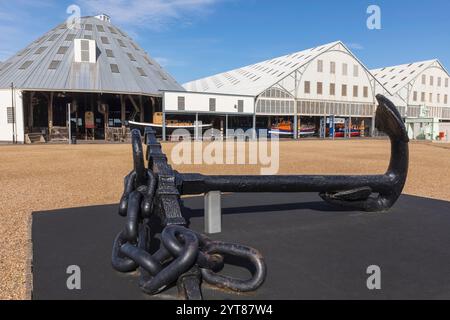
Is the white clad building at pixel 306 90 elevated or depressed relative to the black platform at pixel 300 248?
elevated

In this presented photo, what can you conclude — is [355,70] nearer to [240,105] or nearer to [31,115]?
[240,105]

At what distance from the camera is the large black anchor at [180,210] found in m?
1.92

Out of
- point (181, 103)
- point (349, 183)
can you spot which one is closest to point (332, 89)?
point (181, 103)

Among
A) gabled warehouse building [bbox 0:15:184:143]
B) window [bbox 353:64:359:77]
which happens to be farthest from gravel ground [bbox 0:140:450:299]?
window [bbox 353:64:359:77]

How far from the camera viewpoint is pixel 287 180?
10.4ft

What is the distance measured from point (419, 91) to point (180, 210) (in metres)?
53.6

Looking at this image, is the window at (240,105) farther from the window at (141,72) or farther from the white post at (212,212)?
the white post at (212,212)

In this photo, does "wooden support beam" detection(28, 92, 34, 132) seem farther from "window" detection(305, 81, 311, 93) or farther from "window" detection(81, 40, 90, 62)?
"window" detection(305, 81, 311, 93)

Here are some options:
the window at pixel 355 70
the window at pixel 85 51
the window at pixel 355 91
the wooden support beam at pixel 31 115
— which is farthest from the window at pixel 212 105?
the window at pixel 355 70

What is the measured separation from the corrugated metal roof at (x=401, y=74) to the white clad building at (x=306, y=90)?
5906 millimetres

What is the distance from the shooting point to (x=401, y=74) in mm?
51250

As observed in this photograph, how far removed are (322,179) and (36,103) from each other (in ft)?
105

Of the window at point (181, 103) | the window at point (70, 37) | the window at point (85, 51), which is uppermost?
the window at point (70, 37)
